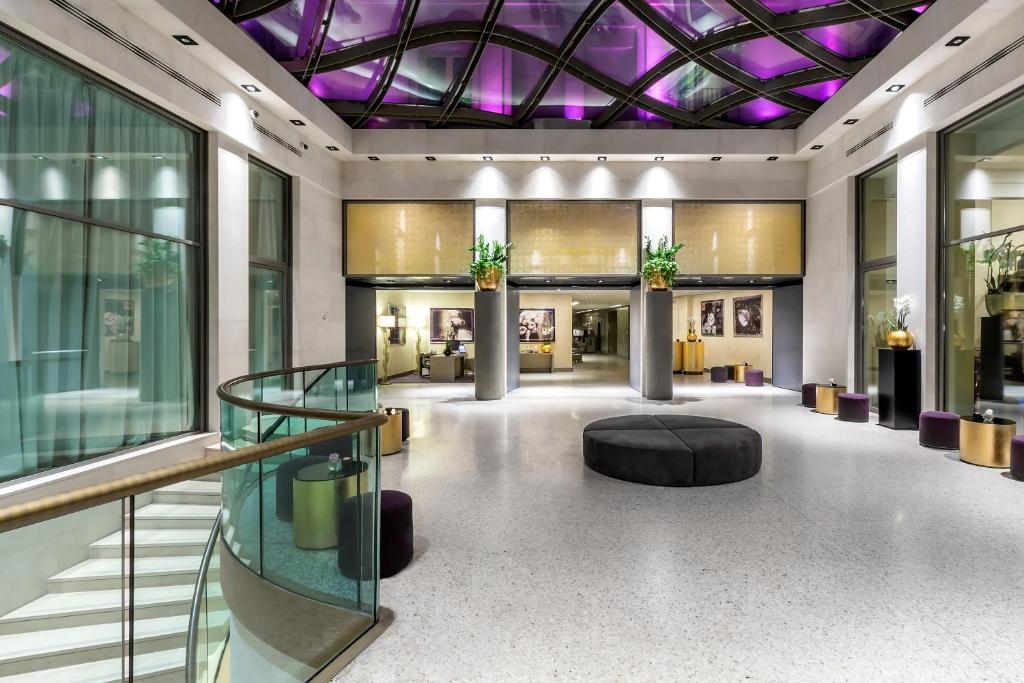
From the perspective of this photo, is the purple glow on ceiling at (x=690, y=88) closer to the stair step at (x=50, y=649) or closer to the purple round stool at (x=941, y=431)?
the purple round stool at (x=941, y=431)

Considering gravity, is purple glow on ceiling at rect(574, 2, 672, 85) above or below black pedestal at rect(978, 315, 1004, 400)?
above

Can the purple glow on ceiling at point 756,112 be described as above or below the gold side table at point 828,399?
above

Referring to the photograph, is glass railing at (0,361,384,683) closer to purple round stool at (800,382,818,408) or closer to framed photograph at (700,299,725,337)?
purple round stool at (800,382,818,408)

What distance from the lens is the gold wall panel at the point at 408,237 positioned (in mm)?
12570

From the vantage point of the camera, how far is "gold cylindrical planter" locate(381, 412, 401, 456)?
664cm

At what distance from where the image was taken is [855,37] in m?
8.84

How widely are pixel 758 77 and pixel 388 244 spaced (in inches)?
349

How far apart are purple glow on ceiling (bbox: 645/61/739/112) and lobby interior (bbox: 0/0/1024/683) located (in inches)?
4.7

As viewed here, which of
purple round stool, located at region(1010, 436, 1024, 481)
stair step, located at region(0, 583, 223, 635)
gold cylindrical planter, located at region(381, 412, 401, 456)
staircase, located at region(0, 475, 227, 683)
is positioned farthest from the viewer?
gold cylindrical planter, located at region(381, 412, 401, 456)

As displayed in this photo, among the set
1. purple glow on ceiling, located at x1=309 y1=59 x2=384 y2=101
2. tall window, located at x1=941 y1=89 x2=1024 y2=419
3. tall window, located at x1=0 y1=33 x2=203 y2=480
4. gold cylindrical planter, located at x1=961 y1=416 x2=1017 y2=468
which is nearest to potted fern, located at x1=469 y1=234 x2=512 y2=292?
purple glow on ceiling, located at x1=309 y1=59 x2=384 y2=101

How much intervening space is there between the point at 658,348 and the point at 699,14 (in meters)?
6.53

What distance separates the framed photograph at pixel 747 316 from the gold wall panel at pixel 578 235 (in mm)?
6398

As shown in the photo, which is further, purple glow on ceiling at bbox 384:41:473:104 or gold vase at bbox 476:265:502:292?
gold vase at bbox 476:265:502:292

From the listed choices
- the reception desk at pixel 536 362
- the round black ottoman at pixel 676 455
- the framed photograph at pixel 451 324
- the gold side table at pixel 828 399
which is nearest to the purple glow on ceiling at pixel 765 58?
the gold side table at pixel 828 399
